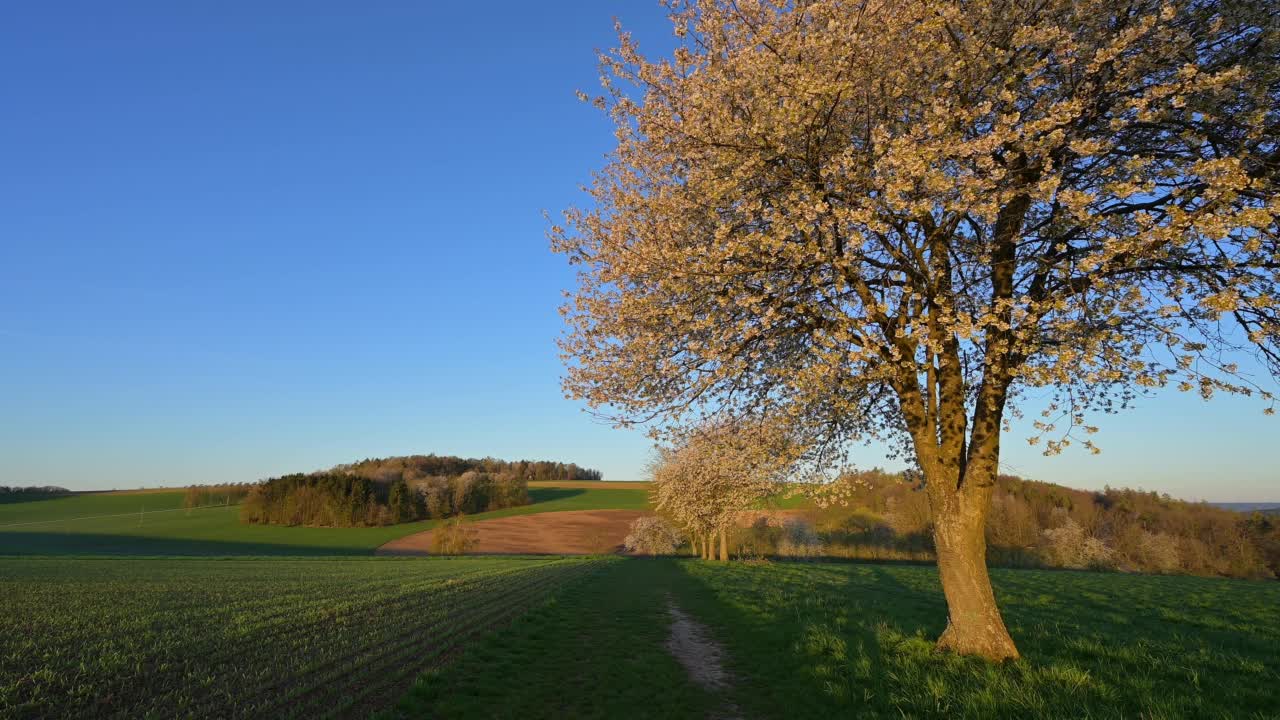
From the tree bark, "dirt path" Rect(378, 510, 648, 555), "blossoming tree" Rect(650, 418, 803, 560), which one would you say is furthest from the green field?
"dirt path" Rect(378, 510, 648, 555)

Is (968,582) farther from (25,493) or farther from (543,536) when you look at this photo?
(25,493)

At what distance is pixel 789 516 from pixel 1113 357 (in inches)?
2995

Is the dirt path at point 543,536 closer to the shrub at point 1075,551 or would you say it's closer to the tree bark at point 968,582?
the shrub at point 1075,551

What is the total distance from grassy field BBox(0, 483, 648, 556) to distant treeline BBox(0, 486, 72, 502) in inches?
287

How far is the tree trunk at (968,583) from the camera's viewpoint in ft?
38.1

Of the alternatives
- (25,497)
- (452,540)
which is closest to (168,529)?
(452,540)

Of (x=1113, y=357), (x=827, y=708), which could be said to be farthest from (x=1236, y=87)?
(x=827, y=708)

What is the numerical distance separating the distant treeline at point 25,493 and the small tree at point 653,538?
515ft

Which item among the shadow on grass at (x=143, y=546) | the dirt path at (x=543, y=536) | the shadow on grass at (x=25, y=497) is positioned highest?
the shadow on grass at (x=25, y=497)

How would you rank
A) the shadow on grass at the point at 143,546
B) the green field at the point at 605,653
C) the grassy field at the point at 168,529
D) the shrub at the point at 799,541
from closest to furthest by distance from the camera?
the green field at the point at 605,653
the shrub at the point at 799,541
the shadow on grass at the point at 143,546
the grassy field at the point at 168,529

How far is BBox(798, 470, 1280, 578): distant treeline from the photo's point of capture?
70500mm

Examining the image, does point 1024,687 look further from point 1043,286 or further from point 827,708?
point 1043,286

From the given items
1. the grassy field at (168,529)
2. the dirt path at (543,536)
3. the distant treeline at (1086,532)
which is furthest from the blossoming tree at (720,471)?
the grassy field at (168,529)

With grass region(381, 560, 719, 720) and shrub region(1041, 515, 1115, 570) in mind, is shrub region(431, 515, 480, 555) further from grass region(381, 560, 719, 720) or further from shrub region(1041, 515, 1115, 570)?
shrub region(1041, 515, 1115, 570)
